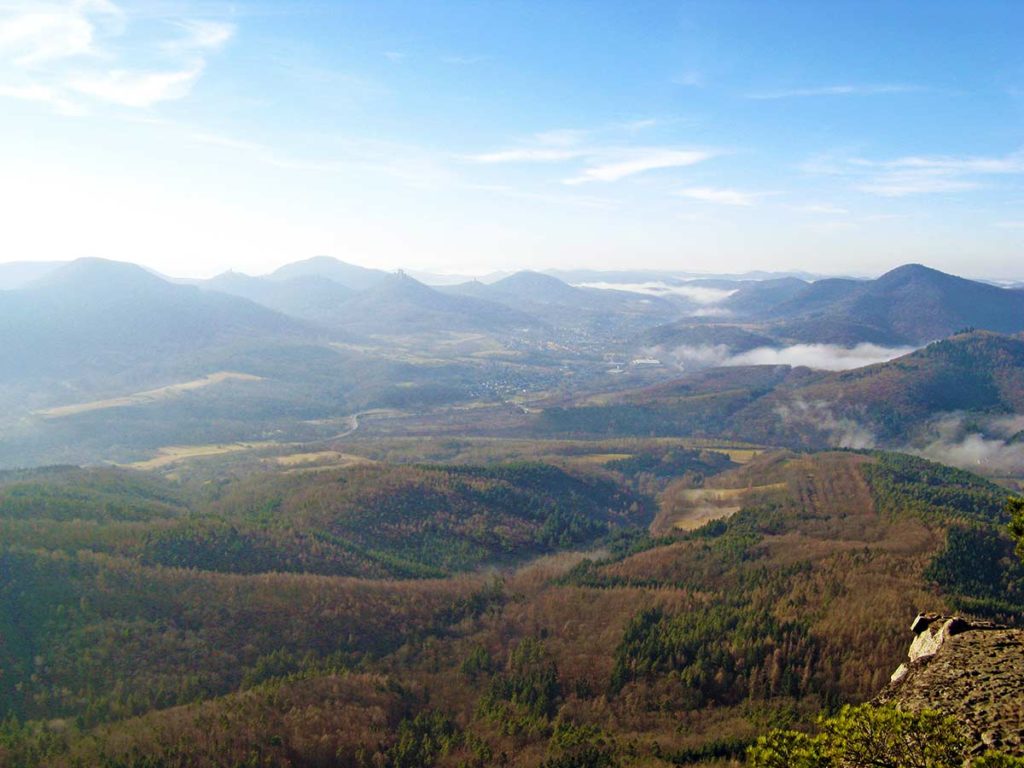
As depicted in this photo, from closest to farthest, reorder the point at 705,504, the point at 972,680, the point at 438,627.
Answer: the point at 972,680
the point at 438,627
the point at 705,504

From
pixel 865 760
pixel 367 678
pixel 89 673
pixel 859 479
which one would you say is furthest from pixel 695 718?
pixel 859 479

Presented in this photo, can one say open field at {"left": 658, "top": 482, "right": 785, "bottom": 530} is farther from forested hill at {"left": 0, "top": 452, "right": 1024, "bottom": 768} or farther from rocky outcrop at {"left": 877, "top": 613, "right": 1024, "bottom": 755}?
rocky outcrop at {"left": 877, "top": 613, "right": 1024, "bottom": 755}

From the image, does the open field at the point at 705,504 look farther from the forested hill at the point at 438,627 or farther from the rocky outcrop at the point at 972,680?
the rocky outcrop at the point at 972,680

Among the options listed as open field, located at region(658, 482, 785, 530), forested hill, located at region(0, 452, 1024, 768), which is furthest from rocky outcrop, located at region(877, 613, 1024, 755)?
open field, located at region(658, 482, 785, 530)

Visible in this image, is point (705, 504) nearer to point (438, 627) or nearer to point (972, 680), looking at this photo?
point (438, 627)

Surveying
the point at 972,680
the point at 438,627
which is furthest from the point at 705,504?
the point at 972,680

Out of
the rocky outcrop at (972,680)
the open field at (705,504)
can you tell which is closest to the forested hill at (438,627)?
the open field at (705,504)
